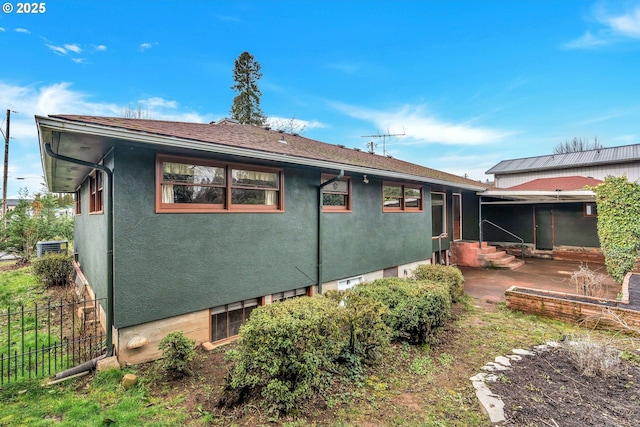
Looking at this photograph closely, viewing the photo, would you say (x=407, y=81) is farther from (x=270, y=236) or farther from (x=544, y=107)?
(x=270, y=236)

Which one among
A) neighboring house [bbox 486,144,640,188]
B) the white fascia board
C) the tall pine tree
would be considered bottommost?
the white fascia board

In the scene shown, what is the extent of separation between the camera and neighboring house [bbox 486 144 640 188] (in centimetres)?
1989

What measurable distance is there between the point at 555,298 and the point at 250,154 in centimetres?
720

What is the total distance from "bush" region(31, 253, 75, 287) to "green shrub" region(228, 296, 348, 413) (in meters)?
8.97

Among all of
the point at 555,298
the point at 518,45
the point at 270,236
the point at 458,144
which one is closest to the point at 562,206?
the point at 518,45

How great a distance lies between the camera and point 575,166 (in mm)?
21750

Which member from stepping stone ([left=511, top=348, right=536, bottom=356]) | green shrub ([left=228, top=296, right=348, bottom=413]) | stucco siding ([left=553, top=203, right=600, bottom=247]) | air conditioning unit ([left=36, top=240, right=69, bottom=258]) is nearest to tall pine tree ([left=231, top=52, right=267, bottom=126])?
air conditioning unit ([left=36, top=240, right=69, bottom=258])

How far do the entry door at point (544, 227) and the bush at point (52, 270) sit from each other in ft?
65.1

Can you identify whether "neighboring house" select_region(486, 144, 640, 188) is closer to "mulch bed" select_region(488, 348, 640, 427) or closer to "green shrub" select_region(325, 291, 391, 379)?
"mulch bed" select_region(488, 348, 640, 427)

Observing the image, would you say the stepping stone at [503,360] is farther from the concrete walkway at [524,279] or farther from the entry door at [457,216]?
the entry door at [457,216]

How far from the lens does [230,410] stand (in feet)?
9.87

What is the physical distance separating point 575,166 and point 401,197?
71.2ft

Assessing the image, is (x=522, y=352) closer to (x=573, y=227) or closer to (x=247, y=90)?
(x=573, y=227)

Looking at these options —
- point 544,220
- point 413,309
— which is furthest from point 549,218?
point 413,309
